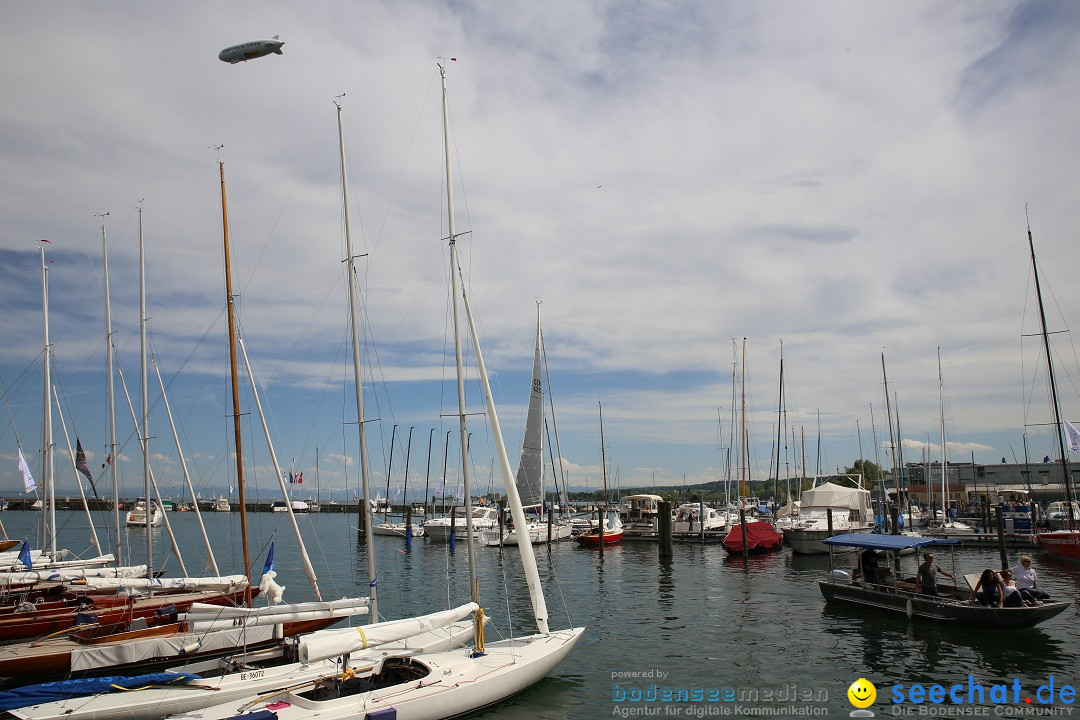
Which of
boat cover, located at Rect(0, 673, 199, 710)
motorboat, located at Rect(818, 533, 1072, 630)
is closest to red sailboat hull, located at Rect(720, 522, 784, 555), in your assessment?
motorboat, located at Rect(818, 533, 1072, 630)

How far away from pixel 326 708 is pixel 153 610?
10744 mm

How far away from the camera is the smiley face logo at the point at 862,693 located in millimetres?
17059

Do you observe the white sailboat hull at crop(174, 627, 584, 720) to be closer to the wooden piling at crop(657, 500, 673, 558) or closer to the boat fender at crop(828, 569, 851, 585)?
the boat fender at crop(828, 569, 851, 585)

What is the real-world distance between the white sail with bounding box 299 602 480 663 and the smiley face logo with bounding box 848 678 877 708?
964cm

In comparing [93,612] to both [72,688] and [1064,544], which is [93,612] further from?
[1064,544]

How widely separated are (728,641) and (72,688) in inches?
728

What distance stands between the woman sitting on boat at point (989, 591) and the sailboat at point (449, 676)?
14360 mm

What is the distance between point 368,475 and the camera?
19.8 metres

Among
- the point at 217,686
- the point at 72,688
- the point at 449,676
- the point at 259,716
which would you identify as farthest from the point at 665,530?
the point at 72,688

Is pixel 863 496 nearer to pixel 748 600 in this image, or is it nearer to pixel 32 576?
pixel 748 600

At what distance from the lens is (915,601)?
2514cm

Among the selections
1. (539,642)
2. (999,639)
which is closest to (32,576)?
(539,642)

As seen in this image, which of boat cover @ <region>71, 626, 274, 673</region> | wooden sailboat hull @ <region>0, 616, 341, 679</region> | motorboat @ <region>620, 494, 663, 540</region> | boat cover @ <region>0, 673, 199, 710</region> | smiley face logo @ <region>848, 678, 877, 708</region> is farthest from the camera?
motorboat @ <region>620, 494, 663, 540</region>

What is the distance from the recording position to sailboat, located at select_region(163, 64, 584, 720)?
14.0m
